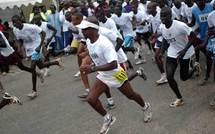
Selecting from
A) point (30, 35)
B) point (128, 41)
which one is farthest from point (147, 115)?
point (128, 41)

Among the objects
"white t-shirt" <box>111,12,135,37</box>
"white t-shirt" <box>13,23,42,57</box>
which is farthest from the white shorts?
"white t-shirt" <box>111,12,135,37</box>

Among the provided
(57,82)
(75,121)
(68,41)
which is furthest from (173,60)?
(68,41)

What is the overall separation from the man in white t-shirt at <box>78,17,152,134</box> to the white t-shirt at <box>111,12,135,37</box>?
513 centimetres

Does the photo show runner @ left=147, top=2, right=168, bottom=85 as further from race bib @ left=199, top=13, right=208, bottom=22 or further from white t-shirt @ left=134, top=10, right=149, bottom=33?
race bib @ left=199, top=13, right=208, bottom=22

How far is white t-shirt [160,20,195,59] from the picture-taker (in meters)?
7.48

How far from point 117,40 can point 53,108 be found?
1.97 metres

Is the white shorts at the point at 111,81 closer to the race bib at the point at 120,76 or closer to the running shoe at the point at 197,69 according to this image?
the race bib at the point at 120,76

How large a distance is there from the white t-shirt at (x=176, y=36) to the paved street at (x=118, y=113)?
3.00 feet

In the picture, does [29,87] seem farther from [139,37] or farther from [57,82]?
[139,37]

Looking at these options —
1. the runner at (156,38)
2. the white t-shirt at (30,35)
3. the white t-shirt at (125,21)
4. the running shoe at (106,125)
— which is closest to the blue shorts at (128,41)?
the white t-shirt at (125,21)

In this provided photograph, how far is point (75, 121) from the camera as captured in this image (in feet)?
25.4

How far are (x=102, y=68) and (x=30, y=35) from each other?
4.60 meters

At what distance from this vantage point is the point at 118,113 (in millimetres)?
7758

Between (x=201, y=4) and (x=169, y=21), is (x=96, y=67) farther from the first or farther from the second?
(x=201, y=4)
